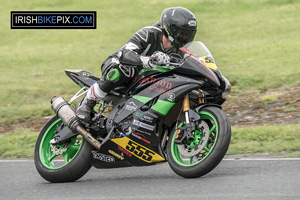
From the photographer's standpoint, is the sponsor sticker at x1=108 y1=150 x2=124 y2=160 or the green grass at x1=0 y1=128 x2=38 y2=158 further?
the green grass at x1=0 y1=128 x2=38 y2=158

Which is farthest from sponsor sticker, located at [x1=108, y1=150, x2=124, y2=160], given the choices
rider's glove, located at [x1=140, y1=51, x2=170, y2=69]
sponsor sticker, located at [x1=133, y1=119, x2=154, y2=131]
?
rider's glove, located at [x1=140, y1=51, x2=170, y2=69]

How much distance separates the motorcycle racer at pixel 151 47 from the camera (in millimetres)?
5953

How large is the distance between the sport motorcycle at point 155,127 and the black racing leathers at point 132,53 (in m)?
0.13

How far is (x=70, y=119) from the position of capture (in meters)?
6.48

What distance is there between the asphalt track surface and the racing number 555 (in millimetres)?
234

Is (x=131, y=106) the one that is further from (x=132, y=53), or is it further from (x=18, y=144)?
(x=18, y=144)

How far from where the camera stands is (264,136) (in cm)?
792

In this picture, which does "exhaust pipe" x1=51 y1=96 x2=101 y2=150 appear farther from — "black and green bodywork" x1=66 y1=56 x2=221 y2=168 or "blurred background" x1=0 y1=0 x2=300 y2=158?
"blurred background" x1=0 y1=0 x2=300 y2=158

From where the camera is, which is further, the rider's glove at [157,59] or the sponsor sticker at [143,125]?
the sponsor sticker at [143,125]

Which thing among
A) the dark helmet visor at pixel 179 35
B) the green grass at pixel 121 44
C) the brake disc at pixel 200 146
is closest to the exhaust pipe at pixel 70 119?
the brake disc at pixel 200 146

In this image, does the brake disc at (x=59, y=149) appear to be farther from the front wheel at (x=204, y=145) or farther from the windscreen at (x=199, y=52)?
the windscreen at (x=199, y=52)

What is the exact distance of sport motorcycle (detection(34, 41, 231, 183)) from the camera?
5.60 m

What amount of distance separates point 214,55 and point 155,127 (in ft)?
30.7

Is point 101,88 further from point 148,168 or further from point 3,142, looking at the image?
point 3,142
